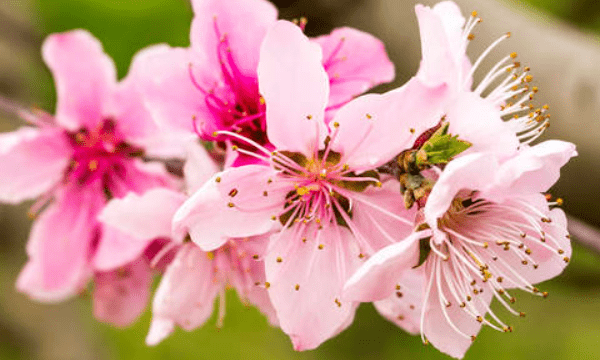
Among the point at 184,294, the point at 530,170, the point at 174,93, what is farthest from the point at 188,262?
the point at 530,170

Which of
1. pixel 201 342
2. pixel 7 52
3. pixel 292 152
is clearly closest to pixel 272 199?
pixel 292 152

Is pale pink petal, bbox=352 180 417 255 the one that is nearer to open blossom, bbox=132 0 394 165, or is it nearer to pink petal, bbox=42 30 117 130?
open blossom, bbox=132 0 394 165

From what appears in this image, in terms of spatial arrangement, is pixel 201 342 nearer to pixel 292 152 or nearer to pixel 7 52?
pixel 7 52

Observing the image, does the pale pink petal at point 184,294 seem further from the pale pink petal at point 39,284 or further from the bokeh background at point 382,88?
the bokeh background at point 382,88

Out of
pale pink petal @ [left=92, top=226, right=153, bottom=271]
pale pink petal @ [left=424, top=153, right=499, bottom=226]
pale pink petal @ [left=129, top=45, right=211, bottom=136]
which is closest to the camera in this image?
pale pink petal @ [left=424, top=153, right=499, bottom=226]

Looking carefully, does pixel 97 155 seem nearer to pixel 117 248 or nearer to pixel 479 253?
pixel 117 248

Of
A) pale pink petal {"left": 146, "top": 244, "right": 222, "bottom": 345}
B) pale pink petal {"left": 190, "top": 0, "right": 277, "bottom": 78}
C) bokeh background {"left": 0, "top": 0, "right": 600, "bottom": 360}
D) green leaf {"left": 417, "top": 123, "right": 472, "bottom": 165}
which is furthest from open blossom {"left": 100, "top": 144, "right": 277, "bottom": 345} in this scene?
bokeh background {"left": 0, "top": 0, "right": 600, "bottom": 360}

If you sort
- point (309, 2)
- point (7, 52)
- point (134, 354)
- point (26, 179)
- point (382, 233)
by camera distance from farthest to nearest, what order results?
point (134, 354) → point (7, 52) → point (309, 2) → point (26, 179) → point (382, 233)
